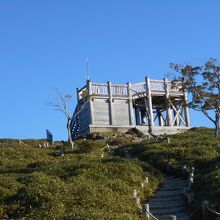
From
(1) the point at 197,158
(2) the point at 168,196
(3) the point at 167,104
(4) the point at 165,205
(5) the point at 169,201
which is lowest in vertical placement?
(4) the point at 165,205

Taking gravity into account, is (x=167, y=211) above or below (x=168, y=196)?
below

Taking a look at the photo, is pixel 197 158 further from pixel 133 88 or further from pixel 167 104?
pixel 167 104

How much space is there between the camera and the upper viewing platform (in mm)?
57844

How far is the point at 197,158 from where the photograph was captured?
107ft

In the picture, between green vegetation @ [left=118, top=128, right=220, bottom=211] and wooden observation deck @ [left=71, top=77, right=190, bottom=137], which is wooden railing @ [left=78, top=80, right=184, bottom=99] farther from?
green vegetation @ [left=118, top=128, right=220, bottom=211]

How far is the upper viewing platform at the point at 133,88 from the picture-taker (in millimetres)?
57844

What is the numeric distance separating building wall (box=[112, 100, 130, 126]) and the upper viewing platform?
995 mm

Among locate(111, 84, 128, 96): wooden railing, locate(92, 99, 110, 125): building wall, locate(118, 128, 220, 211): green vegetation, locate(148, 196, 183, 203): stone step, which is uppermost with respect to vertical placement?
locate(111, 84, 128, 96): wooden railing

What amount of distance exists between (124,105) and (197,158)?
84.9 feet

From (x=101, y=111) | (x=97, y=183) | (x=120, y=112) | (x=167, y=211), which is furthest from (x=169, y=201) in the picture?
(x=120, y=112)

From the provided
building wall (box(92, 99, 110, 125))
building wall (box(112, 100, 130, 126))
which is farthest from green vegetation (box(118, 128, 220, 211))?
building wall (box(112, 100, 130, 126))

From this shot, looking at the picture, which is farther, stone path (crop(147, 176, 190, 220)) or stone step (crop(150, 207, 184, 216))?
stone step (crop(150, 207, 184, 216))

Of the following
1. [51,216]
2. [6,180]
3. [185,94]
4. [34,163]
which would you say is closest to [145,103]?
[185,94]

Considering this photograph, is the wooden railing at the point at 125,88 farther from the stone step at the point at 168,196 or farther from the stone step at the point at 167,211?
the stone step at the point at 167,211
